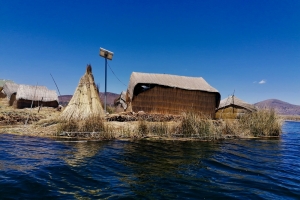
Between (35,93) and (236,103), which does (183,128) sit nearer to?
(236,103)

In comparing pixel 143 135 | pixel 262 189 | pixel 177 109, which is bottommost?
pixel 262 189

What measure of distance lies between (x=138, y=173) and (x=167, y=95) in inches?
547

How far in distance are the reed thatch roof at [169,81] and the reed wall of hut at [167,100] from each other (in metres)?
0.36

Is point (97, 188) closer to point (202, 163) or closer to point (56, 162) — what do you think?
point (56, 162)

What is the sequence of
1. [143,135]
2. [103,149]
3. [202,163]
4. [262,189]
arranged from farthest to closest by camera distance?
[143,135] → [103,149] → [202,163] → [262,189]

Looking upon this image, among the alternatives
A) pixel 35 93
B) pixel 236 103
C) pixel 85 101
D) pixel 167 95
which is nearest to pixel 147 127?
pixel 85 101

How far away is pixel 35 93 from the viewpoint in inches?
1048

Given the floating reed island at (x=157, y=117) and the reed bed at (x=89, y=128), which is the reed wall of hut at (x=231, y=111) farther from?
the reed bed at (x=89, y=128)

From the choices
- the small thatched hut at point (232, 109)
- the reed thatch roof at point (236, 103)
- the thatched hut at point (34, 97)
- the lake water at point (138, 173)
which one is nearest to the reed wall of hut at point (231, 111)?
the small thatched hut at point (232, 109)

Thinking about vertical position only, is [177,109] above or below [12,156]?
above

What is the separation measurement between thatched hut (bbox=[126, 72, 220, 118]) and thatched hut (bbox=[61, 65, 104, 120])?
3765 mm

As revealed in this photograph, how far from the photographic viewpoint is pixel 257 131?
16938 millimetres

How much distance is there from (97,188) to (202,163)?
4.26 meters

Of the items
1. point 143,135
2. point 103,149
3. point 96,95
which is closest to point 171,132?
point 143,135
